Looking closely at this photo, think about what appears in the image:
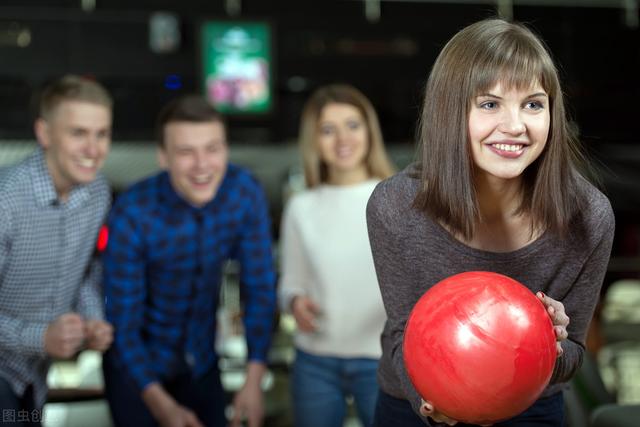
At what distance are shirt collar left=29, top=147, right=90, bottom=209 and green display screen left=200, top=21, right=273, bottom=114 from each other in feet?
10.7

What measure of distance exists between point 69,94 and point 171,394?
93 centimetres

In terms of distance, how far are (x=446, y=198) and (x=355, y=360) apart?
99 centimetres

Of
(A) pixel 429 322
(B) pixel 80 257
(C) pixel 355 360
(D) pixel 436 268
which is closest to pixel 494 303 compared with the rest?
(A) pixel 429 322

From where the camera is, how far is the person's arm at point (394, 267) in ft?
5.11

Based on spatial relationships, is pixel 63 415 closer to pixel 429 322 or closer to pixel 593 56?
pixel 429 322

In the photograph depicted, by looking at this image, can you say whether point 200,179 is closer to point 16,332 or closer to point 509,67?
point 16,332

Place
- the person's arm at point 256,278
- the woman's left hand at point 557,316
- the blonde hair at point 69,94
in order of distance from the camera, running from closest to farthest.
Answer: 1. the woman's left hand at point 557,316
2. the blonde hair at point 69,94
3. the person's arm at point 256,278

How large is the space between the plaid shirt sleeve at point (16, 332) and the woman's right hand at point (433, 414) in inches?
47.8

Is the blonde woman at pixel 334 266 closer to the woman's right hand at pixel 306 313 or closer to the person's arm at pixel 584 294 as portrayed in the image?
the woman's right hand at pixel 306 313

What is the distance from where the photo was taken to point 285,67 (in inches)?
232

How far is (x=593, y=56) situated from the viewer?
6.19 metres

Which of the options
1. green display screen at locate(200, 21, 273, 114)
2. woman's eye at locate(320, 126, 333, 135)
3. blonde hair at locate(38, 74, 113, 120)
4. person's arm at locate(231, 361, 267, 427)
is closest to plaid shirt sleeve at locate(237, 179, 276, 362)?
person's arm at locate(231, 361, 267, 427)

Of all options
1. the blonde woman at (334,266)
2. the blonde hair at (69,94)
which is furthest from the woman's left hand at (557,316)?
the blonde hair at (69,94)

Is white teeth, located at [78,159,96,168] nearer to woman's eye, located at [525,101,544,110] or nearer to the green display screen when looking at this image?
woman's eye, located at [525,101,544,110]
